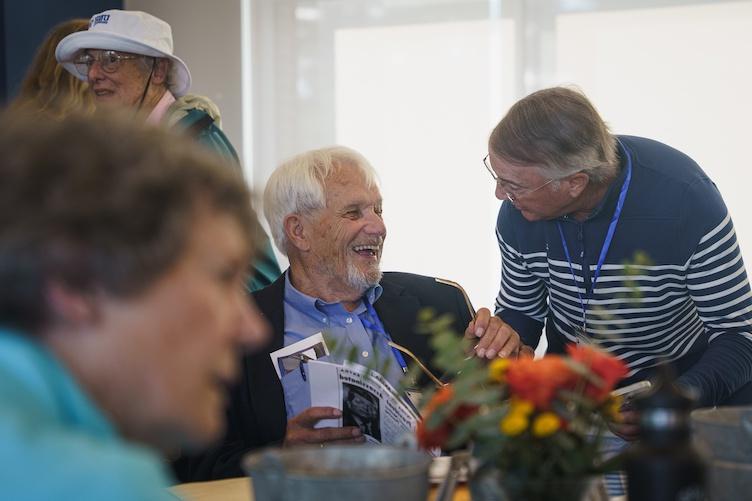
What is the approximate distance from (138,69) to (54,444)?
261 cm

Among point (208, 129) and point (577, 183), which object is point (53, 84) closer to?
point (208, 129)

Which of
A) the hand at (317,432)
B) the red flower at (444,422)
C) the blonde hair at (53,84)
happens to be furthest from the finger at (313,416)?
the blonde hair at (53,84)

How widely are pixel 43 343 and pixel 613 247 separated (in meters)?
1.97

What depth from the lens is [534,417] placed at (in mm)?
1211

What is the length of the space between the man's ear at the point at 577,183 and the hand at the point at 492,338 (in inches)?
15.6

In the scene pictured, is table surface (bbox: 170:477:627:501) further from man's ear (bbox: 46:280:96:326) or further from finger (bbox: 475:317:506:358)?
man's ear (bbox: 46:280:96:326)

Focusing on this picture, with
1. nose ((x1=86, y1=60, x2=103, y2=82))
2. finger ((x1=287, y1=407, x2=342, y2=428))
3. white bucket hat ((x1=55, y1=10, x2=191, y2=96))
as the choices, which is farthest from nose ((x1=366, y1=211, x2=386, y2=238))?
nose ((x1=86, y1=60, x2=103, y2=82))

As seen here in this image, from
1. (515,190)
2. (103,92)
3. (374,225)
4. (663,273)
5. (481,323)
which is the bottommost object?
(481,323)

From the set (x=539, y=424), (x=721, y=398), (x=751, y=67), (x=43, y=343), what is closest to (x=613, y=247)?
(x=721, y=398)

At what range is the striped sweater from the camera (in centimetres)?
247

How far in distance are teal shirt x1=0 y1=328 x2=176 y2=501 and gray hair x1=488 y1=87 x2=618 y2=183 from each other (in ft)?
6.16

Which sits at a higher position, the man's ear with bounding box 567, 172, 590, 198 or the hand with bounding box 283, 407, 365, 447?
the man's ear with bounding box 567, 172, 590, 198

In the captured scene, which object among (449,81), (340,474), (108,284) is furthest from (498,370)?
(449,81)

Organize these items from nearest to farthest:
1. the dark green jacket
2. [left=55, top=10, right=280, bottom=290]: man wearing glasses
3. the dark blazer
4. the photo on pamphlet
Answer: the photo on pamphlet → the dark blazer → the dark green jacket → [left=55, top=10, right=280, bottom=290]: man wearing glasses
